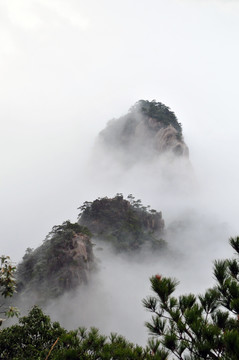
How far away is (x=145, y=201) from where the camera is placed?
91.2 metres

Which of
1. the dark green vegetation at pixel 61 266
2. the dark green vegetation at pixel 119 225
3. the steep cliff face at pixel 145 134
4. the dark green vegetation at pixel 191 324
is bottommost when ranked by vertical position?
the dark green vegetation at pixel 191 324

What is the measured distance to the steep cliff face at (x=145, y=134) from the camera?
81.8 m

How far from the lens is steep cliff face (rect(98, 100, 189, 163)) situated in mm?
81750

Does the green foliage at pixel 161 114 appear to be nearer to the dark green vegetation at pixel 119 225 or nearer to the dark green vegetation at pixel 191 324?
the dark green vegetation at pixel 119 225

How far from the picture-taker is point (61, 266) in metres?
38.0

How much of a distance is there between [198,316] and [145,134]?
8614cm

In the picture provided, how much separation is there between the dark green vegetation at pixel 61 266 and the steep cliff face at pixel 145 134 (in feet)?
167

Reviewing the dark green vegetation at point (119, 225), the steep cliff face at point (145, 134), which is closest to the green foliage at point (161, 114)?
the steep cliff face at point (145, 134)

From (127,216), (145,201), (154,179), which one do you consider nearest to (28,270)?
(127,216)

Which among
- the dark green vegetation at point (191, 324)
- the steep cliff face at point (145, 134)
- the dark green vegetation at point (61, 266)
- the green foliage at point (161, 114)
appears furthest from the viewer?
the green foliage at point (161, 114)

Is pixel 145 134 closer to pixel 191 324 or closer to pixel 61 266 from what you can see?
pixel 61 266

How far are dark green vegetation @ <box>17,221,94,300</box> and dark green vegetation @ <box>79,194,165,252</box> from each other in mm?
13054

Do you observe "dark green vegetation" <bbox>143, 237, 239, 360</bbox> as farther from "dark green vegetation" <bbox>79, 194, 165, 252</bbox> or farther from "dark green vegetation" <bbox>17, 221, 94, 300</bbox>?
"dark green vegetation" <bbox>79, 194, 165, 252</bbox>

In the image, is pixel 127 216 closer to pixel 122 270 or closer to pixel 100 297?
pixel 122 270
